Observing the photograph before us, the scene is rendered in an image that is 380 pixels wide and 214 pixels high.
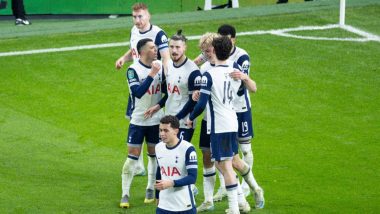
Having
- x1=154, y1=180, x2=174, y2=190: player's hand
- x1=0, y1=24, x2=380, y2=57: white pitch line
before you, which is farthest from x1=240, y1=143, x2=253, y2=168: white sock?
x1=0, y1=24, x2=380, y2=57: white pitch line

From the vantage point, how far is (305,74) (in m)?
21.3

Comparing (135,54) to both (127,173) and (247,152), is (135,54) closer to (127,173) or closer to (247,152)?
(127,173)

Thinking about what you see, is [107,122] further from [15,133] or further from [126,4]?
[126,4]

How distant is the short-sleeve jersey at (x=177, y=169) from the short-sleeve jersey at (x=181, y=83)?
1508 millimetres

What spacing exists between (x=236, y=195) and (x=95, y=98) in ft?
25.1

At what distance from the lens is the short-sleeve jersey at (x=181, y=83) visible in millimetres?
13227

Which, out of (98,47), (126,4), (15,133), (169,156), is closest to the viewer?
(169,156)

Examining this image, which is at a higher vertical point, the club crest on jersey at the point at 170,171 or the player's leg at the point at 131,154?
the club crest on jersey at the point at 170,171

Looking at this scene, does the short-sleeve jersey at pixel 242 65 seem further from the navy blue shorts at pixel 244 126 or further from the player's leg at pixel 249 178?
the player's leg at pixel 249 178

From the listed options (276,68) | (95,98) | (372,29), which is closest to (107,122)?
(95,98)

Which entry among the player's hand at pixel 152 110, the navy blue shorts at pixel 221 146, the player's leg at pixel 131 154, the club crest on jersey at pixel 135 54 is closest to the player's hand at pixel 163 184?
the navy blue shorts at pixel 221 146

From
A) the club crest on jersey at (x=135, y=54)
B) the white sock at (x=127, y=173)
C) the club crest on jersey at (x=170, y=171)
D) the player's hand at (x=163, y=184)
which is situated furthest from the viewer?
the club crest on jersey at (x=135, y=54)

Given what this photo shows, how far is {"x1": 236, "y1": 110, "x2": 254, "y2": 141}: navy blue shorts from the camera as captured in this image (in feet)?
45.8

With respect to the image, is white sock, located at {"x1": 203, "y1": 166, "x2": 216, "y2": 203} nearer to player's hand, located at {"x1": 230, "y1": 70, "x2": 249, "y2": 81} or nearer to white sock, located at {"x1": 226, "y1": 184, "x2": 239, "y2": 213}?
white sock, located at {"x1": 226, "y1": 184, "x2": 239, "y2": 213}
